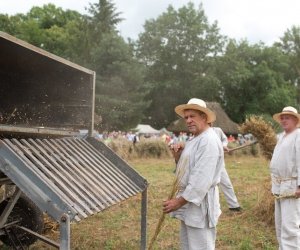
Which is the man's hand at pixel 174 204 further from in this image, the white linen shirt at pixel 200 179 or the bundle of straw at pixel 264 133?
the bundle of straw at pixel 264 133

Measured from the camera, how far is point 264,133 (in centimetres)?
816

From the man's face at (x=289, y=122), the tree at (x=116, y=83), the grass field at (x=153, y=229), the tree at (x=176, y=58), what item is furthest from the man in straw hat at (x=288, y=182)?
the tree at (x=176, y=58)

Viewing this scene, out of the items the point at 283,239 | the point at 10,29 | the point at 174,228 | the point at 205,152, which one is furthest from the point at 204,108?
the point at 10,29

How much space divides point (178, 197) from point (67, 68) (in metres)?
2.08

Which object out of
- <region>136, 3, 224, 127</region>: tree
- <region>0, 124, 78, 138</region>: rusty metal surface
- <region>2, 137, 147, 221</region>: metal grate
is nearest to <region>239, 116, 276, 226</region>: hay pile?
<region>2, 137, 147, 221</region>: metal grate

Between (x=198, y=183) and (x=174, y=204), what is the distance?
0.30 meters

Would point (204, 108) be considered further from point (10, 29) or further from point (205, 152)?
point (10, 29)

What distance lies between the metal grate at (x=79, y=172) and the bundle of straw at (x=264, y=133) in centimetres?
377

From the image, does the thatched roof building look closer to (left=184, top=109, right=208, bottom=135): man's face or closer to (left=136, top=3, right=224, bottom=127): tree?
(left=136, top=3, right=224, bottom=127): tree

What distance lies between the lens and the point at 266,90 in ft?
170

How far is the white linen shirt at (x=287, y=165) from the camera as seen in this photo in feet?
17.5

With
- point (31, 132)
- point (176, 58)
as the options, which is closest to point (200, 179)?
point (31, 132)

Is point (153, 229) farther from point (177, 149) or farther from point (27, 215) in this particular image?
point (177, 149)

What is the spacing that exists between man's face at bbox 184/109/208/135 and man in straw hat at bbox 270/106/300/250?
1.69 meters
